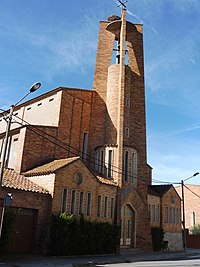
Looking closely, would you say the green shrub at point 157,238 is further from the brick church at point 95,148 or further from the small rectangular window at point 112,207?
the small rectangular window at point 112,207

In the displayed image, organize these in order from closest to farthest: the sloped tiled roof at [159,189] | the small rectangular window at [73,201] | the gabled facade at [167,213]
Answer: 1. the small rectangular window at [73,201]
2. the gabled facade at [167,213]
3. the sloped tiled roof at [159,189]

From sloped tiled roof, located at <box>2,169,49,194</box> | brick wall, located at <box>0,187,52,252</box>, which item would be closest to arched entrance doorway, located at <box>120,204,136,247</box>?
brick wall, located at <box>0,187,52,252</box>

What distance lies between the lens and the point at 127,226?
25234 millimetres

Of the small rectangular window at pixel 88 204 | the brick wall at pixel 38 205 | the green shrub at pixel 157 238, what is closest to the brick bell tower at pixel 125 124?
the green shrub at pixel 157 238

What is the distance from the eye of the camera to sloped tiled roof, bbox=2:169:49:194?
1818 centimetres

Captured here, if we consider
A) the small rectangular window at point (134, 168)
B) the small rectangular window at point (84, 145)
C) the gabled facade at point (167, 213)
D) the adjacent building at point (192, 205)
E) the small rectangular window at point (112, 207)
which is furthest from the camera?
the adjacent building at point (192, 205)

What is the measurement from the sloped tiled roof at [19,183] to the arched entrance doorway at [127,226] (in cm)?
835

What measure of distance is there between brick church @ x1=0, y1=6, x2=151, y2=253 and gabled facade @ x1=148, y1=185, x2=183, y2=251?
2618 millimetres

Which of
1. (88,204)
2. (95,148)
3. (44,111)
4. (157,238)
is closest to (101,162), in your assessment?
(95,148)

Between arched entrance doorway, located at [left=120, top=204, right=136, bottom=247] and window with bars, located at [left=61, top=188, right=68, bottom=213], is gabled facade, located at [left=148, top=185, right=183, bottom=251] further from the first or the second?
window with bars, located at [left=61, top=188, right=68, bottom=213]

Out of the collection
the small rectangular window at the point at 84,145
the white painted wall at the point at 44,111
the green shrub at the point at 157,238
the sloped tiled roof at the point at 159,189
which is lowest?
the green shrub at the point at 157,238

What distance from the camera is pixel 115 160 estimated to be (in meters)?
25.7

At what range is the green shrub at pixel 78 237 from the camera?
59.9ft

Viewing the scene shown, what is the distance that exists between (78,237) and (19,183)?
5034mm
